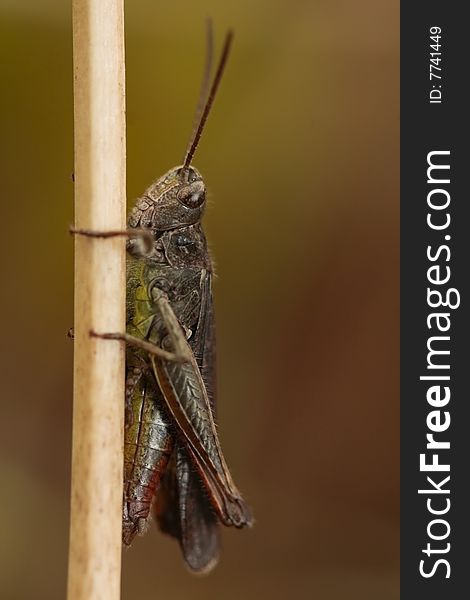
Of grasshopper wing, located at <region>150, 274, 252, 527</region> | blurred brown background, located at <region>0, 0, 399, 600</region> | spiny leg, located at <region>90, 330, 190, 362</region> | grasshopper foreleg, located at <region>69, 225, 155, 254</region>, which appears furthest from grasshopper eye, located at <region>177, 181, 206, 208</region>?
→ blurred brown background, located at <region>0, 0, 399, 600</region>

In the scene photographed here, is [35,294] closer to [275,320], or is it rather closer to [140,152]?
[140,152]

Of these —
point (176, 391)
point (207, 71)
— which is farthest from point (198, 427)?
point (207, 71)

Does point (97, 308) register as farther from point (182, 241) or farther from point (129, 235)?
point (182, 241)

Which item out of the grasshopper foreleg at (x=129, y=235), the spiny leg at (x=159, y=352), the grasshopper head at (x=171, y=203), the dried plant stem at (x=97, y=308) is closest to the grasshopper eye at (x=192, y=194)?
the grasshopper head at (x=171, y=203)

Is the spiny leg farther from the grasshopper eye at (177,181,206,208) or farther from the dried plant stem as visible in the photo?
the grasshopper eye at (177,181,206,208)

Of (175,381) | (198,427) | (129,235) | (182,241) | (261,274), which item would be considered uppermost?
(261,274)
